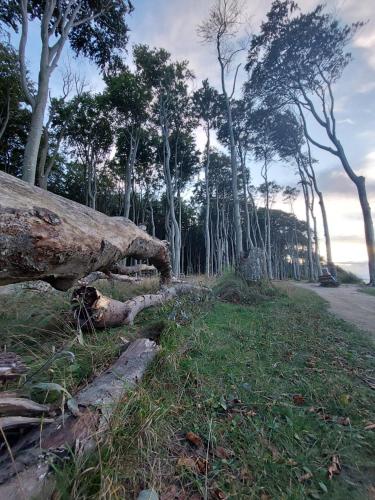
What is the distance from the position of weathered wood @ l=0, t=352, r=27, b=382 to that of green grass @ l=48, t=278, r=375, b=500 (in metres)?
0.77

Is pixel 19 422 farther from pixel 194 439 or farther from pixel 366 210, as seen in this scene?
pixel 366 210

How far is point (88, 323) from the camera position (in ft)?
9.38

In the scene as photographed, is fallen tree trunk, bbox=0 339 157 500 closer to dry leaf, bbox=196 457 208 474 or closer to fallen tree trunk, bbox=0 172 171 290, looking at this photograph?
dry leaf, bbox=196 457 208 474

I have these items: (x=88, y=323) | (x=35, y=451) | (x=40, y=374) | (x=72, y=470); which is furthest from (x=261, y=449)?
(x=88, y=323)

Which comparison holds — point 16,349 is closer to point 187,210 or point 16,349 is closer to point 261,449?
point 261,449

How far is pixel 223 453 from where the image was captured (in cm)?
145

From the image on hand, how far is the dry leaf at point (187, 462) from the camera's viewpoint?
1.34 meters

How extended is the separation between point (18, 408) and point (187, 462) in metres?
0.96

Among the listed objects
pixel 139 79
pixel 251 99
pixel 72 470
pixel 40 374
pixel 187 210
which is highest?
pixel 139 79

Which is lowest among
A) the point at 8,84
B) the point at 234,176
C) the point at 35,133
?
the point at 35,133

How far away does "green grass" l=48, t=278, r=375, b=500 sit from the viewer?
1229 mm

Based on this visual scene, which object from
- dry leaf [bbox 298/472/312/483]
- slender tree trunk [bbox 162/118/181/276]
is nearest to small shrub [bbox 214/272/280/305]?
dry leaf [bbox 298/472/312/483]

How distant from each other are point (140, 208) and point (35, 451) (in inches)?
962

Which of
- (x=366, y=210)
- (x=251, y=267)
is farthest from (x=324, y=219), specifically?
(x=251, y=267)
